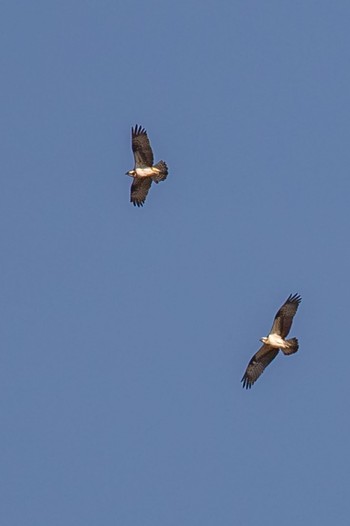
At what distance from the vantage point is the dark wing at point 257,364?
42.7m

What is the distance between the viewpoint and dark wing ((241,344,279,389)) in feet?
140

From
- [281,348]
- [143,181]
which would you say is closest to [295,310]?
[281,348]

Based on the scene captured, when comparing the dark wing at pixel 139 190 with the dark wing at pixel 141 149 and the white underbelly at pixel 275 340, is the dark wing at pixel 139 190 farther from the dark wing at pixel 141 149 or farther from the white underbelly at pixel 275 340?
the white underbelly at pixel 275 340

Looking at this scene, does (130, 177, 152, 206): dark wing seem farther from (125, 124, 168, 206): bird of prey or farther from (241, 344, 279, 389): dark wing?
(241, 344, 279, 389): dark wing

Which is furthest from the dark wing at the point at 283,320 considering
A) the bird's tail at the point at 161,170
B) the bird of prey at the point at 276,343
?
the bird's tail at the point at 161,170

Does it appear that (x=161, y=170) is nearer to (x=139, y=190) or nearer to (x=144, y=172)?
(x=144, y=172)

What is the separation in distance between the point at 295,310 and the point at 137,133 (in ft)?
22.1

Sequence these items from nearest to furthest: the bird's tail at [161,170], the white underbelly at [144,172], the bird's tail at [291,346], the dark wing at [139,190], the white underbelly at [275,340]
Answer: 1. the bird's tail at [291,346]
2. the white underbelly at [275,340]
3. the bird's tail at [161,170]
4. the white underbelly at [144,172]
5. the dark wing at [139,190]

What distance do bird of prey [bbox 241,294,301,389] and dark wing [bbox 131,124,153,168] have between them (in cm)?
588

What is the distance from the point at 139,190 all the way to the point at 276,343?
669 cm

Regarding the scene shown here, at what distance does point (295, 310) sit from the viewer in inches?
1636

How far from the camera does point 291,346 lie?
135 ft

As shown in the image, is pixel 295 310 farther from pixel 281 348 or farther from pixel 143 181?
pixel 143 181

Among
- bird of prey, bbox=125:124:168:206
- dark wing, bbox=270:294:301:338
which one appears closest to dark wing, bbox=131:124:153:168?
bird of prey, bbox=125:124:168:206
